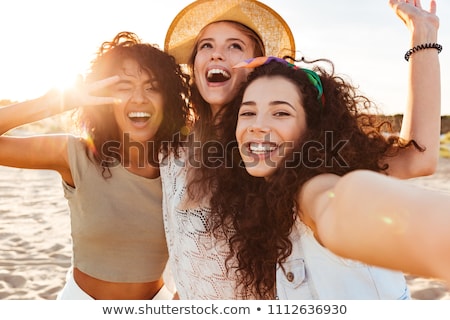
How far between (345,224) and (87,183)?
168cm

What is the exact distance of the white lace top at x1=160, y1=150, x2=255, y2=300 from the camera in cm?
218

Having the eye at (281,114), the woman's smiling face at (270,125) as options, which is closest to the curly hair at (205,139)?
the woman's smiling face at (270,125)

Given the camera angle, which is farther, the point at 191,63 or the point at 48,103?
the point at 191,63

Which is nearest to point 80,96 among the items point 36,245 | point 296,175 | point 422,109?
point 296,175

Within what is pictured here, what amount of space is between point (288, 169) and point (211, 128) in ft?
2.96

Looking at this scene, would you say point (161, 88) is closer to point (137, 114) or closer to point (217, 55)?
point (137, 114)

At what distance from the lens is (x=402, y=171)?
216cm

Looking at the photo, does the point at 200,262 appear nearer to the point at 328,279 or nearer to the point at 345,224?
the point at 328,279

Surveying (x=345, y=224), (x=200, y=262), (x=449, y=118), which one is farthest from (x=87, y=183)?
(x=449, y=118)

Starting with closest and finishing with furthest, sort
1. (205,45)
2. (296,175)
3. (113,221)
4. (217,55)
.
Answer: (296,175) → (113,221) → (217,55) → (205,45)

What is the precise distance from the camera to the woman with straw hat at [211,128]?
2.17m

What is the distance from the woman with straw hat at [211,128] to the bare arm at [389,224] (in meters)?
1.05

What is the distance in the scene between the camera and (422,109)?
2.19 meters

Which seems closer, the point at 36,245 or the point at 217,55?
the point at 217,55
